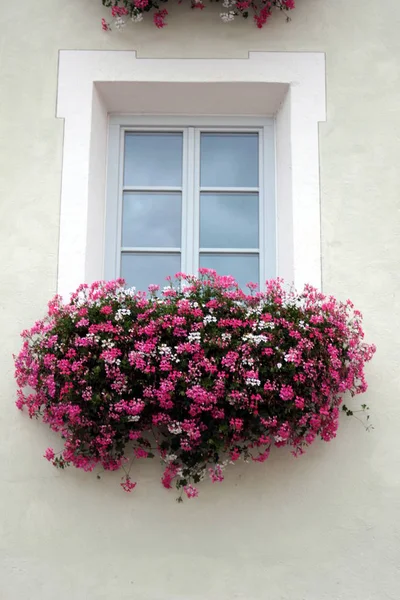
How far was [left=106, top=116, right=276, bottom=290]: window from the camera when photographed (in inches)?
207

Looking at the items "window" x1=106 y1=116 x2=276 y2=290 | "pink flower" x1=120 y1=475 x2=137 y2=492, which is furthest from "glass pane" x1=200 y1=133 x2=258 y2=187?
"pink flower" x1=120 y1=475 x2=137 y2=492

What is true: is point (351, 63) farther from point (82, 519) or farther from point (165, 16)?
point (82, 519)

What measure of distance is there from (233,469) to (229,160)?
6.33ft

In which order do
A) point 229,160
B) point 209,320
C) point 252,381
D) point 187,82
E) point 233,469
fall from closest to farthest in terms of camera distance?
point 252,381 < point 209,320 < point 233,469 < point 187,82 < point 229,160

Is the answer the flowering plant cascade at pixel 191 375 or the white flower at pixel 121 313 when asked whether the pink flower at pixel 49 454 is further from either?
the white flower at pixel 121 313

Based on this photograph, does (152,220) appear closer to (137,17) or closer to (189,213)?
(189,213)

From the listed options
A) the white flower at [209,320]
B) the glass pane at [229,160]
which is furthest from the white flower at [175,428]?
the glass pane at [229,160]

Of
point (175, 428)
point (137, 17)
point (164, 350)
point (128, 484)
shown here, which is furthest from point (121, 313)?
point (137, 17)

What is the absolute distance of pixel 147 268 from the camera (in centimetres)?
526

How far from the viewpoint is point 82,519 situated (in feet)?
14.9

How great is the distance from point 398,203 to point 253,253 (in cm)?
90

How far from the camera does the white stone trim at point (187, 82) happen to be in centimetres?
490

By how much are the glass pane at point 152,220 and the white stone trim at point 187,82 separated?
0.17 metres

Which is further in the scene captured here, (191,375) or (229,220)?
(229,220)
